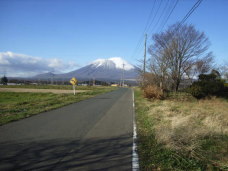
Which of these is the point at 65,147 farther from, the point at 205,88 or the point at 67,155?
the point at 205,88

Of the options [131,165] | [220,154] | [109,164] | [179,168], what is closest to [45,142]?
[109,164]

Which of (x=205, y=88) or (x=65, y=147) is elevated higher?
(x=205, y=88)

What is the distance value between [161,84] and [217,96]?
5812mm

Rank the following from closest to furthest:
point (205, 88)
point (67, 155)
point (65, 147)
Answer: point (67, 155)
point (65, 147)
point (205, 88)

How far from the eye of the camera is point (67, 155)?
3934 mm

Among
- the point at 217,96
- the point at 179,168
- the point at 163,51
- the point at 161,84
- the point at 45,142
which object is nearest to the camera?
the point at 179,168

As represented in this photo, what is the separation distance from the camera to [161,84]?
2020cm

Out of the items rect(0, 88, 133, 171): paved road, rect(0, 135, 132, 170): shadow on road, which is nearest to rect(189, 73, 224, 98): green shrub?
rect(0, 88, 133, 171): paved road

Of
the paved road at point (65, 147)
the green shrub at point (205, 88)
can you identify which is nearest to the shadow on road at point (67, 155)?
the paved road at point (65, 147)

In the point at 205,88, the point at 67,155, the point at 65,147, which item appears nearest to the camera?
the point at 67,155

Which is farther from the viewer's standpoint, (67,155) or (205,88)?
(205,88)

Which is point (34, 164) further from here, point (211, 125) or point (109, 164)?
point (211, 125)

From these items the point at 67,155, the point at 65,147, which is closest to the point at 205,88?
the point at 65,147

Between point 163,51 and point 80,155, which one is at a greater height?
point 163,51
